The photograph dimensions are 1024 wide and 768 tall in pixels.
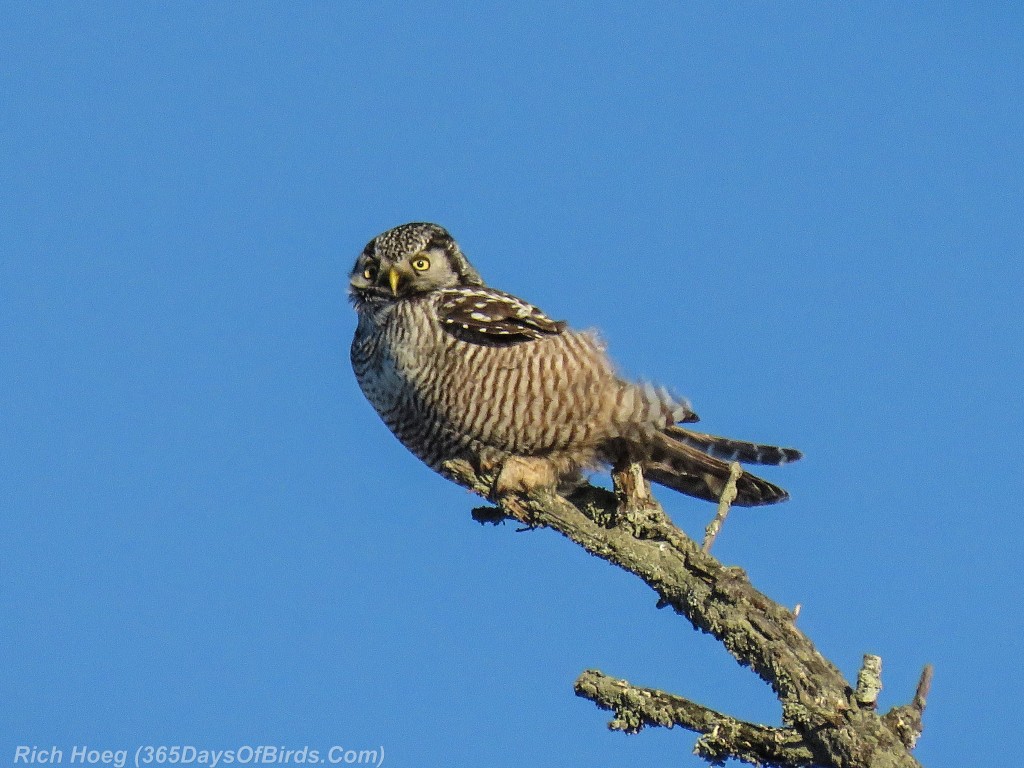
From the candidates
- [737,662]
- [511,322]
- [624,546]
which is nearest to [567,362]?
[511,322]

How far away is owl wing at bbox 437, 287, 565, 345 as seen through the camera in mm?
7449

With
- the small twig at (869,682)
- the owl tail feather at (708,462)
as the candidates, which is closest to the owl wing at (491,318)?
the owl tail feather at (708,462)

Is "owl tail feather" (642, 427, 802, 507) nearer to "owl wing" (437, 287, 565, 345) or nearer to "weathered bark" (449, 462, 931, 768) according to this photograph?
"owl wing" (437, 287, 565, 345)

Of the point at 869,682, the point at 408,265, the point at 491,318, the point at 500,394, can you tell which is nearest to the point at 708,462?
the point at 500,394

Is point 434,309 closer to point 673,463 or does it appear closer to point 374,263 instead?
point 374,263

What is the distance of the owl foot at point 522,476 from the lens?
696cm

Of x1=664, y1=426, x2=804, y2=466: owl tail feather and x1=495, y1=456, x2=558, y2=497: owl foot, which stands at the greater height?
x1=664, y1=426, x2=804, y2=466: owl tail feather

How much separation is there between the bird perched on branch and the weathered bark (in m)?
1.52

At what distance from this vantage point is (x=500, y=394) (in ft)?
23.9

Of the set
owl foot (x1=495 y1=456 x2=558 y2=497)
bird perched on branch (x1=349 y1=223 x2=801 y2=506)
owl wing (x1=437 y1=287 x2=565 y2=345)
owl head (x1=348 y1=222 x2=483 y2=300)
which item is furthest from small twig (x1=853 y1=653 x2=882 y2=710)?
owl head (x1=348 y1=222 x2=483 y2=300)

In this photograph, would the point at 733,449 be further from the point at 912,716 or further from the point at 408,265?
the point at 912,716

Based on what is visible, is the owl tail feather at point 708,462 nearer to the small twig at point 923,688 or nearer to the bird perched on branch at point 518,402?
the bird perched on branch at point 518,402

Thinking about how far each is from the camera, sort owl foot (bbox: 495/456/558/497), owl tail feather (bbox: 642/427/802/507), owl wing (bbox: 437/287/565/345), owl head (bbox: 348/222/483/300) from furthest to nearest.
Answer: owl head (bbox: 348/222/483/300)
owl tail feather (bbox: 642/427/802/507)
owl wing (bbox: 437/287/565/345)
owl foot (bbox: 495/456/558/497)

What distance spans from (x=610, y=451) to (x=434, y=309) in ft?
4.55
